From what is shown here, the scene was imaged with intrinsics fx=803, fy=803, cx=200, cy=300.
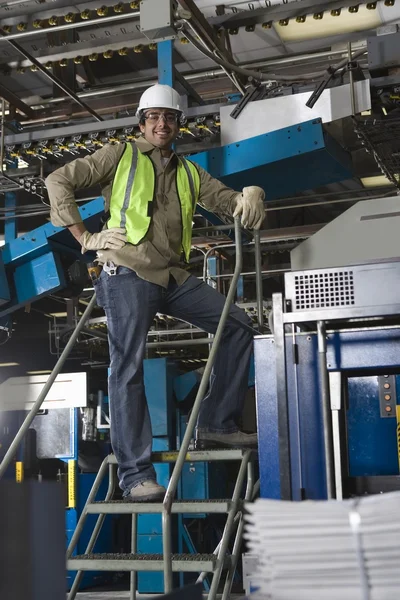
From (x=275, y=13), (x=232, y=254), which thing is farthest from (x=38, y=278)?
(x=232, y=254)

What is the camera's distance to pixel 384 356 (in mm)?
3580

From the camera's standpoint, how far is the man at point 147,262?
3990mm

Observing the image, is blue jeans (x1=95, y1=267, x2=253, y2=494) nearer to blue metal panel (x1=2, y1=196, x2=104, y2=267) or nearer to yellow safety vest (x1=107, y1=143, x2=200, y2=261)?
yellow safety vest (x1=107, y1=143, x2=200, y2=261)

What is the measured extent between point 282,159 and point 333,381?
1.96 m

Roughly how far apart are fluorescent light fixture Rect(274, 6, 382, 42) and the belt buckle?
396 centimetres

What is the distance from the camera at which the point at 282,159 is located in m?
5.20

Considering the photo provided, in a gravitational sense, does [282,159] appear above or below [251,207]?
above

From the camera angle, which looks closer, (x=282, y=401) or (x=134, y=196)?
(x=282, y=401)

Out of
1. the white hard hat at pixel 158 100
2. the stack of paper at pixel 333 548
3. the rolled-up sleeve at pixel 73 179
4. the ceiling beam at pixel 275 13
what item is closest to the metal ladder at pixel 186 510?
the rolled-up sleeve at pixel 73 179

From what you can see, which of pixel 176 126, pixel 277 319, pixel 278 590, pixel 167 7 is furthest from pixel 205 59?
pixel 278 590

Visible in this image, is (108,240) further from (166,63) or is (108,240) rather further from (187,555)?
(166,63)

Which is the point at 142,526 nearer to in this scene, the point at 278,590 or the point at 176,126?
the point at 176,126

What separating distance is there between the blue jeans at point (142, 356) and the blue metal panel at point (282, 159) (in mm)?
1316

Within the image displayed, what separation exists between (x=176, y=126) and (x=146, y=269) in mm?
905
